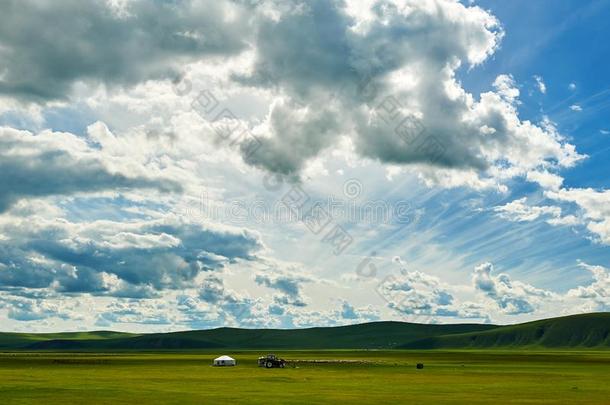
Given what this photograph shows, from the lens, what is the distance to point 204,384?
82875 mm

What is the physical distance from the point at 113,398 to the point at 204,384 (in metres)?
22.6

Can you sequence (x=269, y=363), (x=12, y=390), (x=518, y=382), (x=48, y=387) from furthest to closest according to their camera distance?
(x=269, y=363) < (x=518, y=382) < (x=48, y=387) < (x=12, y=390)

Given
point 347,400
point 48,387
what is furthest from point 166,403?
point 48,387

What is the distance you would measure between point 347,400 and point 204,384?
90.7 ft

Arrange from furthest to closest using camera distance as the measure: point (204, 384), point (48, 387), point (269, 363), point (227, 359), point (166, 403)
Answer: point (227, 359), point (269, 363), point (204, 384), point (48, 387), point (166, 403)

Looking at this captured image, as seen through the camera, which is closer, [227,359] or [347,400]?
[347,400]

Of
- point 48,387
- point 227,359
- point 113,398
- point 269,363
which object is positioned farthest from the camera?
point 227,359

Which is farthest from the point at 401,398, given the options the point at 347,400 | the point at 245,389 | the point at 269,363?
the point at 269,363

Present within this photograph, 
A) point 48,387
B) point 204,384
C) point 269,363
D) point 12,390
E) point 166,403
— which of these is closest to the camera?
point 166,403

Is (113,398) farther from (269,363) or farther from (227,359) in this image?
(227,359)

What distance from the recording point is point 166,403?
5656cm

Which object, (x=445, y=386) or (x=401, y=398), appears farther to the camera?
(x=445, y=386)

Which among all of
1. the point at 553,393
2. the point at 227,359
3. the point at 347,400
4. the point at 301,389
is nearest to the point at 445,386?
the point at 553,393

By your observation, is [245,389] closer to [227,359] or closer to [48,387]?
[48,387]
